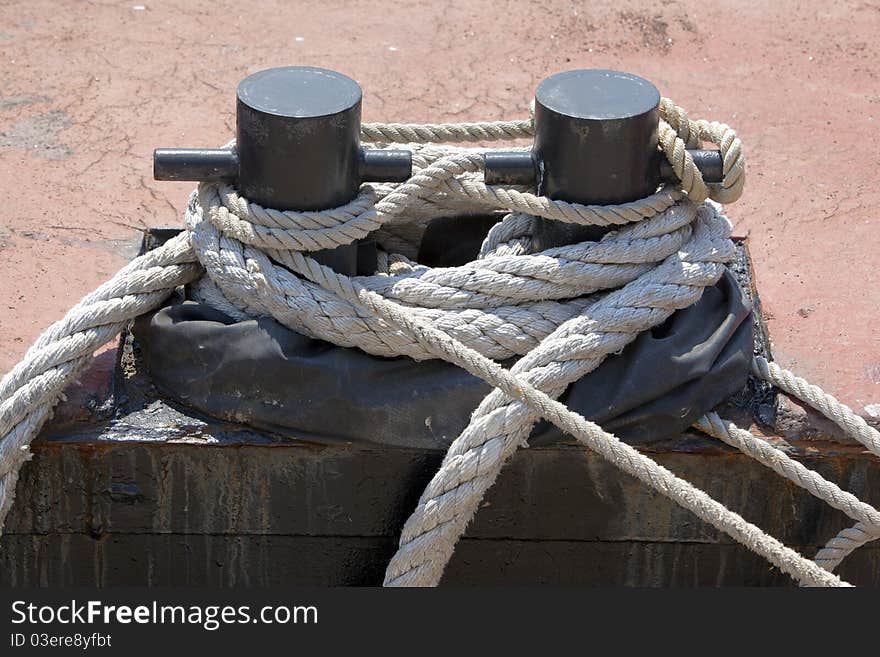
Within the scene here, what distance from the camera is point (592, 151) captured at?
8.69ft

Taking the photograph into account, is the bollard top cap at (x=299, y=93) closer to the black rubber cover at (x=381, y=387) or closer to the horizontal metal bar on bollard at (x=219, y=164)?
the horizontal metal bar on bollard at (x=219, y=164)

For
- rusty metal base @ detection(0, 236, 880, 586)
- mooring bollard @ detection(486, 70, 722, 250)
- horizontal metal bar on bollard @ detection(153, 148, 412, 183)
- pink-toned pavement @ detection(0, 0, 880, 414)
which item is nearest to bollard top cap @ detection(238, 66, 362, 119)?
horizontal metal bar on bollard @ detection(153, 148, 412, 183)

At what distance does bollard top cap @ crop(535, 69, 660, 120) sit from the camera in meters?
2.63

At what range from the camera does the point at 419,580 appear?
2613 millimetres

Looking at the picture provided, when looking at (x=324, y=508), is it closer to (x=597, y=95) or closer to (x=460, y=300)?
(x=460, y=300)

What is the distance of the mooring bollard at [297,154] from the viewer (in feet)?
8.55

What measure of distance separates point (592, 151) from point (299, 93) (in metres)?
0.56

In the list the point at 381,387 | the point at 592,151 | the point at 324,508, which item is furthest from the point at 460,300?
the point at 324,508

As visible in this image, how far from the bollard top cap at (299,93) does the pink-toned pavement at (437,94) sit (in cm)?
83

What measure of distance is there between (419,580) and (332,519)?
257 mm

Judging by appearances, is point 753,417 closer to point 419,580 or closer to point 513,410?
point 513,410

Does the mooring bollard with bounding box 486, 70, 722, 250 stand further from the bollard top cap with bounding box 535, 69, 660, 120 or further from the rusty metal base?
the rusty metal base

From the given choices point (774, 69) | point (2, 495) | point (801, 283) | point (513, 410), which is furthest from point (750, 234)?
point (2, 495)

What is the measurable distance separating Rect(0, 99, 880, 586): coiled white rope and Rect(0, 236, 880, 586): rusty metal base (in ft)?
0.28
